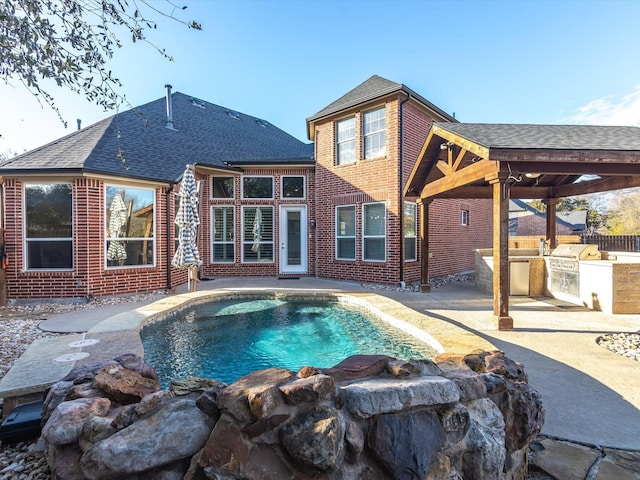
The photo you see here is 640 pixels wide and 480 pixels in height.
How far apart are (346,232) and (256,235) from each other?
3131 mm

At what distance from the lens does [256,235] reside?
11195 millimetres

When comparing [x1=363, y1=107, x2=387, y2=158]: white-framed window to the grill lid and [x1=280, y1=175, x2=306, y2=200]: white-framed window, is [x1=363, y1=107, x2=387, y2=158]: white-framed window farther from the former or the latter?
the grill lid

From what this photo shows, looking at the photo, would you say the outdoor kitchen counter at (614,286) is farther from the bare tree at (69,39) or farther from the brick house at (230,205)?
the bare tree at (69,39)

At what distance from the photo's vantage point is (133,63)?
13.1 ft

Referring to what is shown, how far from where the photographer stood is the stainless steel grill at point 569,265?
22.0 feet

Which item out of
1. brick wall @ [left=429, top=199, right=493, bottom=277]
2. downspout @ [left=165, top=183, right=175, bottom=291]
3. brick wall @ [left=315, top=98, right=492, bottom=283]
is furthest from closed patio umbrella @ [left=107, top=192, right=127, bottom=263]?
brick wall @ [left=429, top=199, right=493, bottom=277]

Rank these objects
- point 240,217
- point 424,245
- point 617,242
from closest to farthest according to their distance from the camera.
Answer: point 424,245, point 240,217, point 617,242

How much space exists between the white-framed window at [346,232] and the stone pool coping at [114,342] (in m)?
3.38

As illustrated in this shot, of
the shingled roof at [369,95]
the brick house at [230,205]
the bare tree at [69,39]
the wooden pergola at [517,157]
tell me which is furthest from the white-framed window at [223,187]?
the bare tree at [69,39]

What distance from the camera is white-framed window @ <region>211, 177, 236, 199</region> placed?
11203 mm

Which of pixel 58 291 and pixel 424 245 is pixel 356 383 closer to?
pixel 424 245

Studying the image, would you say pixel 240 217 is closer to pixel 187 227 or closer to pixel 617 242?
pixel 187 227

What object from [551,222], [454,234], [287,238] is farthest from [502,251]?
[287,238]

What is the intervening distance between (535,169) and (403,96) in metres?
4.94
